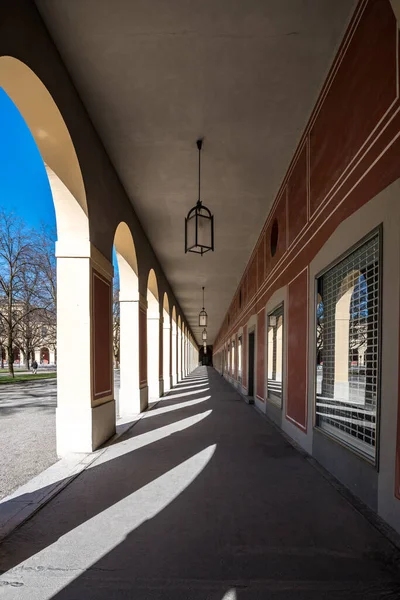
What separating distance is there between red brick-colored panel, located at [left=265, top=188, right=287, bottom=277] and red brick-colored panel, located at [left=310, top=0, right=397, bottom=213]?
7.12ft

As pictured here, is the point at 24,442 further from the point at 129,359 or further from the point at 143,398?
the point at 143,398

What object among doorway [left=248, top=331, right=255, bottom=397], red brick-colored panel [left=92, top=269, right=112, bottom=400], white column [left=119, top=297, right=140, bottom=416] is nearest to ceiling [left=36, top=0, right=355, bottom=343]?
red brick-colored panel [left=92, top=269, right=112, bottom=400]

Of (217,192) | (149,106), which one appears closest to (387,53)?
(149,106)

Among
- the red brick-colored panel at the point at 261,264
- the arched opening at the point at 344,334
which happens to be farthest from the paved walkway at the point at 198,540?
the red brick-colored panel at the point at 261,264

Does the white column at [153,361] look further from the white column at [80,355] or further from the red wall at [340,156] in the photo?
the white column at [80,355]

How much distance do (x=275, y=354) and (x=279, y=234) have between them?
2.74 meters

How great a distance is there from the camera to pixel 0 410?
10.0m

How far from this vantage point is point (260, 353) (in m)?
10.0

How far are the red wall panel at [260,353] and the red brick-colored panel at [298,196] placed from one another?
138 inches

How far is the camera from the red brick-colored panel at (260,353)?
9.69m

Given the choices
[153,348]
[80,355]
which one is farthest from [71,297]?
[153,348]

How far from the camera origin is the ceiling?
12.1 feet

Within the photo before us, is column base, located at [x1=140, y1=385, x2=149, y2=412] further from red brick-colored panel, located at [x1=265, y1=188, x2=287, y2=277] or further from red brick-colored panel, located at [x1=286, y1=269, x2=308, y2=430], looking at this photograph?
red brick-colored panel, located at [x1=265, y1=188, x2=287, y2=277]

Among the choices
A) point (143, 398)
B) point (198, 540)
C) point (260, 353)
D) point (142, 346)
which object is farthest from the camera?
point (260, 353)
